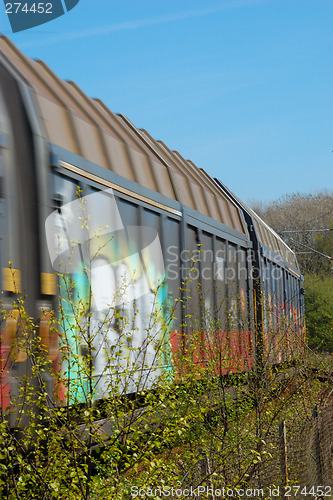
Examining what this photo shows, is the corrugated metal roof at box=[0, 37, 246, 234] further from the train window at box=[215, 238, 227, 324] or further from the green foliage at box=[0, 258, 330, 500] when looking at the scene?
the green foliage at box=[0, 258, 330, 500]

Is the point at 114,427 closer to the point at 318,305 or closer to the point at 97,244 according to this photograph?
the point at 97,244

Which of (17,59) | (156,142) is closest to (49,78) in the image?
(17,59)

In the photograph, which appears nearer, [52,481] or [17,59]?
[52,481]

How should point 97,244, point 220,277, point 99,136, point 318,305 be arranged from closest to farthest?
point 97,244, point 99,136, point 220,277, point 318,305

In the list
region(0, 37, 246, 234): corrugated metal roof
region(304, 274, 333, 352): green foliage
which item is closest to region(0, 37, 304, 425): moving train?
region(0, 37, 246, 234): corrugated metal roof

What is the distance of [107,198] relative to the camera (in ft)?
20.1

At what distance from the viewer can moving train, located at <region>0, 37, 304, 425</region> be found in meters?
4.73

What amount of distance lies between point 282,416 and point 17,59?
17.0 feet

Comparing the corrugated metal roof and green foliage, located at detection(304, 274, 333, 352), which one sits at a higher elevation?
the corrugated metal roof

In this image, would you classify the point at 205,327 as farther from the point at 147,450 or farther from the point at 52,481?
the point at 52,481

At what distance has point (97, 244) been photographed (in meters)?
5.86

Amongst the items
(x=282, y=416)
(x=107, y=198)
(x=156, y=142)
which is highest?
(x=156, y=142)

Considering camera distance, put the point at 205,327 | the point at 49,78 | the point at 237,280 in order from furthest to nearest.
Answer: the point at 237,280 < the point at 205,327 < the point at 49,78

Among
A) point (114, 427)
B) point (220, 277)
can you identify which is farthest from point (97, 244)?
point (220, 277)
